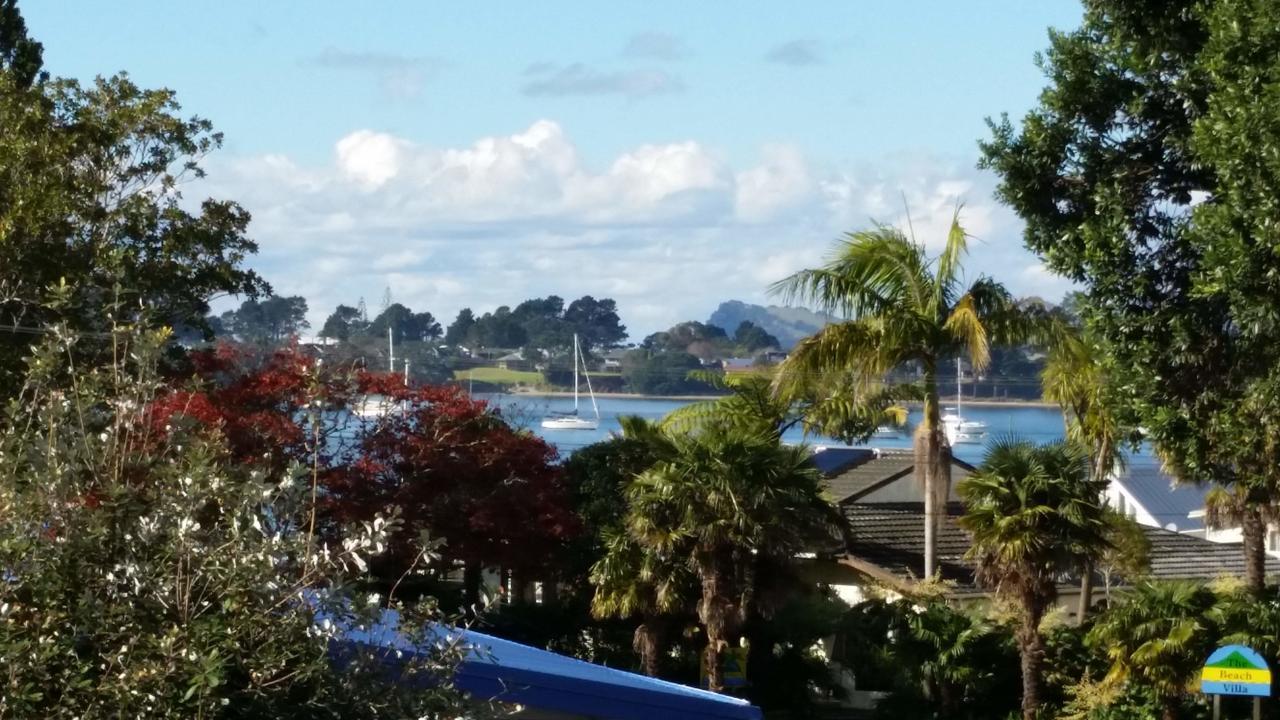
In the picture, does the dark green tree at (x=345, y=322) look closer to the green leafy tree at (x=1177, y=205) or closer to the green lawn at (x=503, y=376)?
the green lawn at (x=503, y=376)

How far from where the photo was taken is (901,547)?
35781 millimetres

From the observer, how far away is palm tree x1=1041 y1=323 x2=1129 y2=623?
3019 centimetres

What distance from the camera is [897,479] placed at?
40.6 m

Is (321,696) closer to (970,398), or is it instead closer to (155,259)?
(155,259)

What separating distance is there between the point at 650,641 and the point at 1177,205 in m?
13.8

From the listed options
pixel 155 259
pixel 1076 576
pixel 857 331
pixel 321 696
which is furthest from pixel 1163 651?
pixel 321 696

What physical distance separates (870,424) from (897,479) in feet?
8.01

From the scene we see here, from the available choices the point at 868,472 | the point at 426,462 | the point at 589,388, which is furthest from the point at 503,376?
the point at 426,462

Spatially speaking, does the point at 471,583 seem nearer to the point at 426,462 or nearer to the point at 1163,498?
the point at 426,462

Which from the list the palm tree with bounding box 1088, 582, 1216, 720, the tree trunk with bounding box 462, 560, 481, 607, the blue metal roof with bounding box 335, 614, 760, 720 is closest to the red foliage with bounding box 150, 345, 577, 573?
the tree trunk with bounding box 462, 560, 481, 607

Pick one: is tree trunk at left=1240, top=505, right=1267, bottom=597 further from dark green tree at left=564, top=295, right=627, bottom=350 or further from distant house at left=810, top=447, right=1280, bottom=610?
dark green tree at left=564, top=295, right=627, bottom=350

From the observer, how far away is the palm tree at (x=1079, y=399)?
30.2 m

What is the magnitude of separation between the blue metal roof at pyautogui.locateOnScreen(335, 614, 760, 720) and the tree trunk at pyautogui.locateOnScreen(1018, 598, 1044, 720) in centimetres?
1353

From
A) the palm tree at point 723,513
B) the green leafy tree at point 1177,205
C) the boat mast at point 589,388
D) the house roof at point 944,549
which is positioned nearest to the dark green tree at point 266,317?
the boat mast at point 589,388
